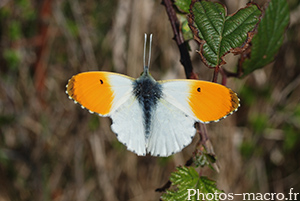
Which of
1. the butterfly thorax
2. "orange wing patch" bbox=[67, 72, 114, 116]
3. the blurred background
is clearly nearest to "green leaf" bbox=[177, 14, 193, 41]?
the butterfly thorax

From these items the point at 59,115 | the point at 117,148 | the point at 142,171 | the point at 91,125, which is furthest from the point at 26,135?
the point at 142,171

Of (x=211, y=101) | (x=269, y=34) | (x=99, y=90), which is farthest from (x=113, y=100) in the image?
(x=269, y=34)

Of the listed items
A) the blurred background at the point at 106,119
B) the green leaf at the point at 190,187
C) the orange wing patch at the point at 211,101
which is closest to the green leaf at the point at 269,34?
the orange wing patch at the point at 211,101

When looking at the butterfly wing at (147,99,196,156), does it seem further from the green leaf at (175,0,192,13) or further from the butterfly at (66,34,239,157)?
the green leaf at (175,0,192,13)

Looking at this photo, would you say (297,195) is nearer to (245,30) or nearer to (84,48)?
(84,48)

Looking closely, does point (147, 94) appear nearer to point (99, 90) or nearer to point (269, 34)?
point (99, 90)
